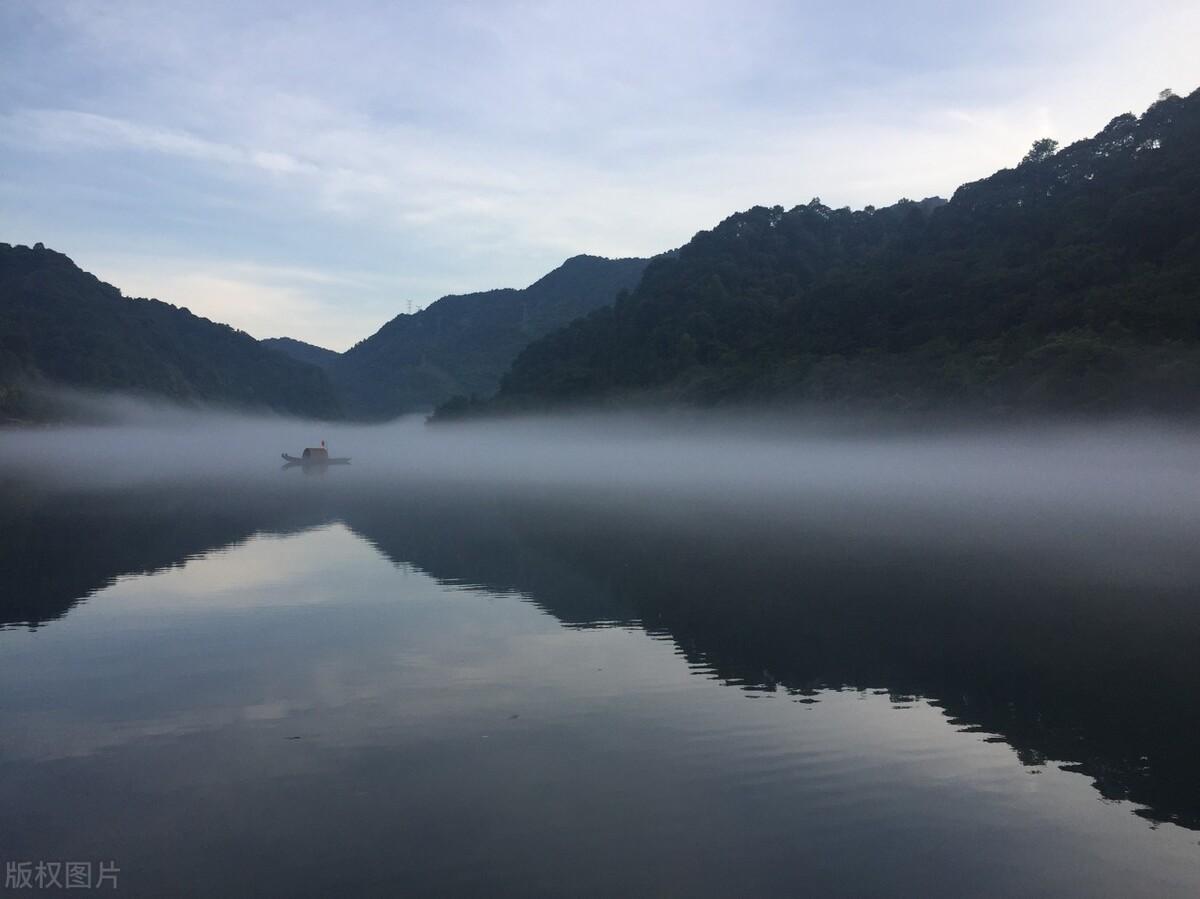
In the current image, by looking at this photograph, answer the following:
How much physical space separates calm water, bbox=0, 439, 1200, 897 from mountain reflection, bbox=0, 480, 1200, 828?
12 centimetres

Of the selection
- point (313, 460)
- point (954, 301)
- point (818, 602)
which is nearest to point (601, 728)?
point (818, 602)

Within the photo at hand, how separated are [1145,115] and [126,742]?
12771cm

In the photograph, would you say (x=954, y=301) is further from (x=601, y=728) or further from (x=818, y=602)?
(x=601, y=728)

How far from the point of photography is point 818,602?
22.1 m

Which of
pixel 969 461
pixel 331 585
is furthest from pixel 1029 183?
pixel 331 585

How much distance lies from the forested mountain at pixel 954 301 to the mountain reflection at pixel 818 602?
158 feet

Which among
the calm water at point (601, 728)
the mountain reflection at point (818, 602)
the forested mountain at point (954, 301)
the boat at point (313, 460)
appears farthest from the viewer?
the boat at point (313, 460)

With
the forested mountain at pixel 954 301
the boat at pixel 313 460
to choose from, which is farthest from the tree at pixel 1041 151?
the boat at pixel 313 460

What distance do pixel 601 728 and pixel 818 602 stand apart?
34.6 feet

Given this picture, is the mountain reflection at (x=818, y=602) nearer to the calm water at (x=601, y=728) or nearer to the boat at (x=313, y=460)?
the calm water at (x=601, y=728)

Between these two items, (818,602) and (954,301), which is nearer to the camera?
(818,602)

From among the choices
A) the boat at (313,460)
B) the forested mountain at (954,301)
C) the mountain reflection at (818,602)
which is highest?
the forested mountain at (954,301)

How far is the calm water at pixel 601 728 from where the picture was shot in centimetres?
915

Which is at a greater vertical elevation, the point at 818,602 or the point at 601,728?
the point at 601,728
